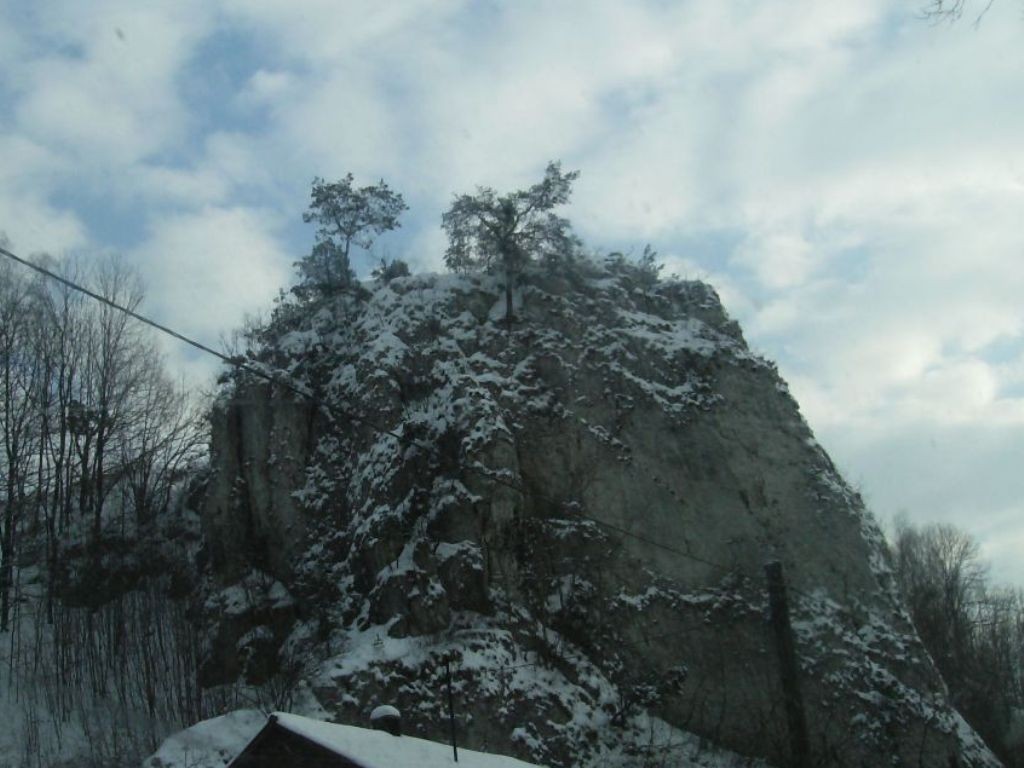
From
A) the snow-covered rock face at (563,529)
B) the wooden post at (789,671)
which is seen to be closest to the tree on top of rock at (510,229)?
the snow-covered rock face at (563,529)

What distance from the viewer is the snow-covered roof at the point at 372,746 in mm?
10664

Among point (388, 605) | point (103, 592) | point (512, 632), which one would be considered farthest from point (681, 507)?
point (103, 592)

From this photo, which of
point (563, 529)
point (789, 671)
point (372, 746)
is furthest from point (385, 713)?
point (563, 529)

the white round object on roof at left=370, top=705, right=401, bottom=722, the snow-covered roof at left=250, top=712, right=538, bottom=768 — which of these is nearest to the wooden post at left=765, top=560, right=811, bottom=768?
the snow-covered roof at left=250, top=712, right=538, bottom=768

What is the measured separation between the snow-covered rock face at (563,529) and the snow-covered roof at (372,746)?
5.51m

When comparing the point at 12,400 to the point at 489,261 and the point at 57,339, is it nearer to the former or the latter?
the point at 57,339

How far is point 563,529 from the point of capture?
2147 centimetres

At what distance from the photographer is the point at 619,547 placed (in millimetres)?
21500

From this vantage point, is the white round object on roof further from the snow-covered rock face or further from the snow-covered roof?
the snow-covered rock face

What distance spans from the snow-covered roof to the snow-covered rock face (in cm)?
551

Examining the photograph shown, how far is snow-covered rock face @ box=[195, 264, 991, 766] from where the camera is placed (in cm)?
1888

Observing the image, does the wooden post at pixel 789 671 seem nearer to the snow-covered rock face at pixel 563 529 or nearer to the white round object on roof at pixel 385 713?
the snow-covered rock face at pixel 563 529

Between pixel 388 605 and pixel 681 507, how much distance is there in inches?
281

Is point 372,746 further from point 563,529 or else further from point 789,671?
point 563,529
